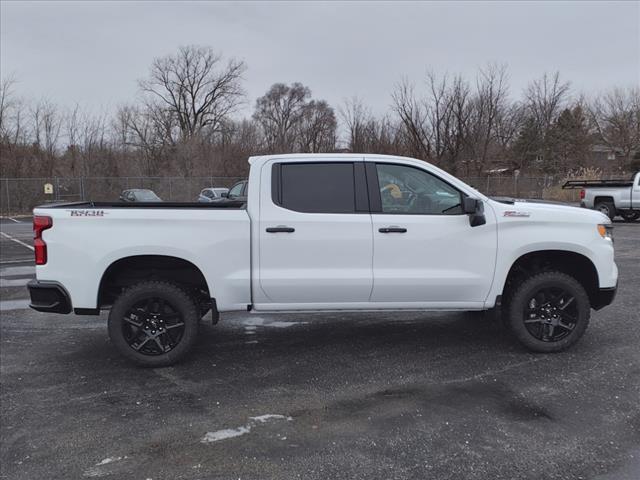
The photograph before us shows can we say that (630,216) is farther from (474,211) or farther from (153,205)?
(153,205)

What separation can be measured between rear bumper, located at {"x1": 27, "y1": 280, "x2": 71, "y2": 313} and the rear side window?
209 cm

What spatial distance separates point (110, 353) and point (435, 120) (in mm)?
35062

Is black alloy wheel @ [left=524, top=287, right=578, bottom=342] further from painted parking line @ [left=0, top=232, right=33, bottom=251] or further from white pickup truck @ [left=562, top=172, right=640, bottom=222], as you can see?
white pickup truck @ [left=562, top=172, right=640, bottom=222]

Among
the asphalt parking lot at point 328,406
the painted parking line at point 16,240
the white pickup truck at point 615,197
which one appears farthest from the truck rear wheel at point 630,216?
the painted parking line at point 16,240

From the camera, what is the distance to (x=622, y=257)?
11.1 m

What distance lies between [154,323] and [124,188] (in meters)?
31.0

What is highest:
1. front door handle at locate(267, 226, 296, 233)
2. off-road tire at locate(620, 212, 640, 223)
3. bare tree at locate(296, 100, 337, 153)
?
bare tree at locate(296, 100, 337, 153)

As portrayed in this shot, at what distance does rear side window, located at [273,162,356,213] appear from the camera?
4.79m

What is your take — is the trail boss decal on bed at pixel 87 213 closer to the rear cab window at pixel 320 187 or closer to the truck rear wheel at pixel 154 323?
the truck rear wheel at pixel 154 323

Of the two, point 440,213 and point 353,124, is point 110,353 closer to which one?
point 440,213

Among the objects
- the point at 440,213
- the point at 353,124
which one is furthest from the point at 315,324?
the point at 353,124

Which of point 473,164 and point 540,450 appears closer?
point 540,450

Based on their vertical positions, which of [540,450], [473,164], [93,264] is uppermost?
[473,164]

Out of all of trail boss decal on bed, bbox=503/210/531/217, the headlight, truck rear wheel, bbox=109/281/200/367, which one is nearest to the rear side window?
truck rear wheel, bbox=109/281/200/367
